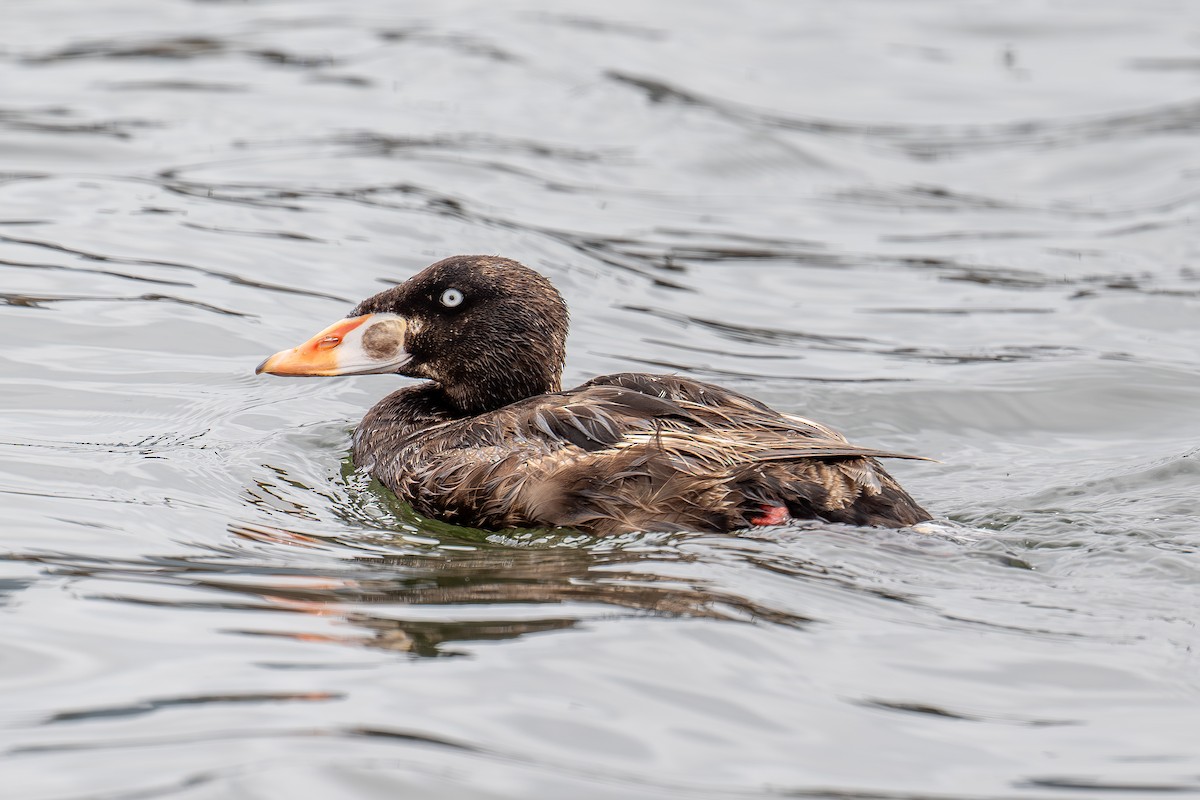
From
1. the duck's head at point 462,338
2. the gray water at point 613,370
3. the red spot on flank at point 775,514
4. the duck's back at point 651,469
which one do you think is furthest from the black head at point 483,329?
the red spot on flank at point 775,514

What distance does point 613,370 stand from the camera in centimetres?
891

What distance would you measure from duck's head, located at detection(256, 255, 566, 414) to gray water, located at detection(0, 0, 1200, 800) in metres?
0.55

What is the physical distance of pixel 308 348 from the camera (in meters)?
6.95

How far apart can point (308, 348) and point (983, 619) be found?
3.11 m

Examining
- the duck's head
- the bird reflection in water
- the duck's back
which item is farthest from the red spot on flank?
the duck's head

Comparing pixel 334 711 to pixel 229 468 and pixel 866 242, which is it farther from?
pixel 866 242

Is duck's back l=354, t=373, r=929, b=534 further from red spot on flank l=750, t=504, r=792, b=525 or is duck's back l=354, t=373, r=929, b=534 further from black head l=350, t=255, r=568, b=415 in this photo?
black head l=350, t=255, r=568, b=415

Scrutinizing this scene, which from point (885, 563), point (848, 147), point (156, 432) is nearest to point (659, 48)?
point (848, 147)

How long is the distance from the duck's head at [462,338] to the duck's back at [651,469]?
19.7 inches

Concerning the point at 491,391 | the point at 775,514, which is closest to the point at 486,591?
the point at 775,514

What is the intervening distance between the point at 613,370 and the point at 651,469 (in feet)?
10.0

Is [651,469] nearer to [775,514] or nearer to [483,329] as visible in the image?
[775,514]

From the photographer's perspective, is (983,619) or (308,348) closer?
(983,619)

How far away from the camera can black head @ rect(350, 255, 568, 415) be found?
6.87 metres
